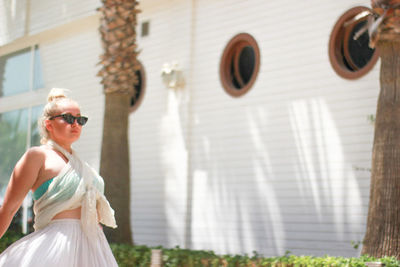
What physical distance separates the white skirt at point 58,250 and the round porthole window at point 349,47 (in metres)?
7.12

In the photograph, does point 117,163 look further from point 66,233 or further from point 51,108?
point 66,233

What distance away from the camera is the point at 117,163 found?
33.1 ft

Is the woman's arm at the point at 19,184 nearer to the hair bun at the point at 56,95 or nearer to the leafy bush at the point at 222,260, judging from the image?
the hair bun at the point at 56,95

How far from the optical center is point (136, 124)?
13578 mm

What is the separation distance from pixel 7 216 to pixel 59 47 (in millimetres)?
13582

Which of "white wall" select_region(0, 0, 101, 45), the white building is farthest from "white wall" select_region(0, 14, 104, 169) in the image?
"white wall" select_region(0, 0, 101, 45)

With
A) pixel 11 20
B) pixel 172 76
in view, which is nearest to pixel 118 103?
pixel 172 76

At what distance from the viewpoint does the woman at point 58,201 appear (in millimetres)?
3260

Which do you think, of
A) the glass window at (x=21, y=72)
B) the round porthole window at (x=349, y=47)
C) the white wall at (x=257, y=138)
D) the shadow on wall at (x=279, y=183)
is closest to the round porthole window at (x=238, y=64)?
the white wall at (x=257, y=138)

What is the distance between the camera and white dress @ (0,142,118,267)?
324 centimetres

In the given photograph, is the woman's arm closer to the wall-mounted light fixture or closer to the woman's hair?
the woman's hair

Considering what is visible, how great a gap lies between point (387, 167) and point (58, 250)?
4829 mm

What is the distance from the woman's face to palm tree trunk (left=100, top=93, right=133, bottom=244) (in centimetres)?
651

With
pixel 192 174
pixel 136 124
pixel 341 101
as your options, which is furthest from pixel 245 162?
pixel 136 124
